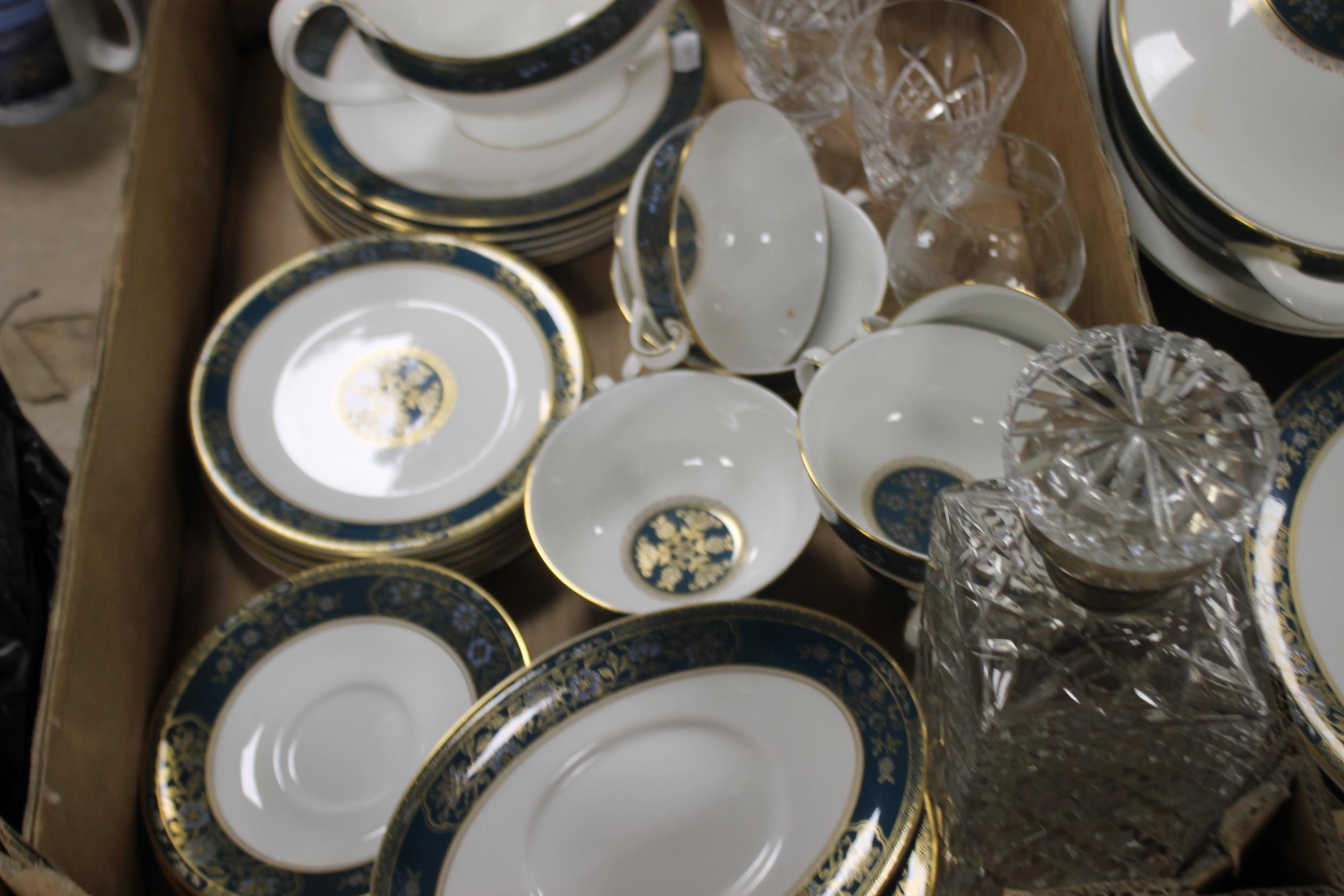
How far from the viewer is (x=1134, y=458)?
0.27m

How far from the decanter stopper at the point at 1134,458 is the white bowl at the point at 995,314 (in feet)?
0.71

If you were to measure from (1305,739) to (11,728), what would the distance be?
57 centimetres

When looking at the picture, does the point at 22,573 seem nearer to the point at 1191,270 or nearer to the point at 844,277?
the point at 844,277

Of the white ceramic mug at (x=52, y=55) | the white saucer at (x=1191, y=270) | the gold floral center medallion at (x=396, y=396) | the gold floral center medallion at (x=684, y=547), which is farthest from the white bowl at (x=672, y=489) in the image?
the white ceramic mug at (x=52, y=55)

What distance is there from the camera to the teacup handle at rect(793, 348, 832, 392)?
0.54 meters

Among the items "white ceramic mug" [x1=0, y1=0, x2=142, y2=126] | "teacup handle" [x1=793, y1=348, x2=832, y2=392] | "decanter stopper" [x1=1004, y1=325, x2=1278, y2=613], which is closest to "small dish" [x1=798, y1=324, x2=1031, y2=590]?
"teacup handle" [x1=793, y1=348, x2=832, y2=392]

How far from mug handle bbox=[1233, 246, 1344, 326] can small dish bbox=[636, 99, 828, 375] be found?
0.79 ft

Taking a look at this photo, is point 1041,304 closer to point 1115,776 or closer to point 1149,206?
point 1149,206

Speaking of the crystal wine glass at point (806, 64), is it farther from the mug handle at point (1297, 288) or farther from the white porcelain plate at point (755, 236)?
the mug handle at point (1297, 288)

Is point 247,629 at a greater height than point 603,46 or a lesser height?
lesser

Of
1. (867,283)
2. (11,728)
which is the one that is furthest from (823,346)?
(11,728)

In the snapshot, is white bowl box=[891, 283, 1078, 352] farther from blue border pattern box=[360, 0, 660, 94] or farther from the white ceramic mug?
the white ceramic mug

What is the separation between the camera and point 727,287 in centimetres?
60

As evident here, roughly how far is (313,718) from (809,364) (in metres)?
0.33
